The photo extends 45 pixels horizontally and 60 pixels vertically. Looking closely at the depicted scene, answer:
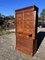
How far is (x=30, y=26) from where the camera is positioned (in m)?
4.93

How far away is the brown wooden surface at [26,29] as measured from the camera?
481cm

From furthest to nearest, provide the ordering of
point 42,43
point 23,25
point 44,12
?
point 44,12, point 42,43, point 23,25

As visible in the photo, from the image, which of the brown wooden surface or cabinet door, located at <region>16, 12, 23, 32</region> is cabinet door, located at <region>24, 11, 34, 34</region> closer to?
the brown wooden surface

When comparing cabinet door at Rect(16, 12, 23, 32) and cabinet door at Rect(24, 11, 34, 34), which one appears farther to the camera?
cabinet door at Rect(16, 12, 23, 32)

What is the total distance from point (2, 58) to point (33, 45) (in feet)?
4.75


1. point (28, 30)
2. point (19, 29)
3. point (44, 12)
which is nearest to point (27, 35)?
point (28, 30)

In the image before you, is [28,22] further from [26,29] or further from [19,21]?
[19,21]

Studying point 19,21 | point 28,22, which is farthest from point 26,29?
point 19,21

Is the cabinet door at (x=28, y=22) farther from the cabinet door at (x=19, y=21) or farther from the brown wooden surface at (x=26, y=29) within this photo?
the cabinet door at (x=19, y=21)

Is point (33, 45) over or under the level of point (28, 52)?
over

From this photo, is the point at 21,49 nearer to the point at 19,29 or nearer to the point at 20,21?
the point at 19,29

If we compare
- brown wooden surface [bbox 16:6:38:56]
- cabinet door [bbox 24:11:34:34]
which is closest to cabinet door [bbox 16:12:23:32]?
brown wooden surface [bbox 16:6:38:56]

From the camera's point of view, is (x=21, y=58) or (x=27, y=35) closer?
(x=21, y=58)

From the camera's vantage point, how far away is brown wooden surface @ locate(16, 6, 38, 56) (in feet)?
15.8
